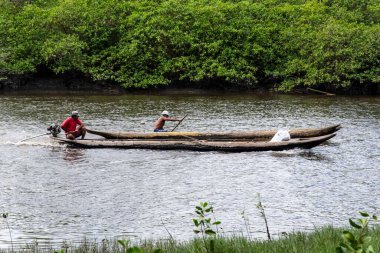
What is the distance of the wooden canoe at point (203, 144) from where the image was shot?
2025 centimetres

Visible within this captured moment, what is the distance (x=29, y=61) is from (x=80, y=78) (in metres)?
3.90

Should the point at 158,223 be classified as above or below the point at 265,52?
below

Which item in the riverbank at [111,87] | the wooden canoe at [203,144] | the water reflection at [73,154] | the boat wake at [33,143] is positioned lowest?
the water reflection at [73,154]

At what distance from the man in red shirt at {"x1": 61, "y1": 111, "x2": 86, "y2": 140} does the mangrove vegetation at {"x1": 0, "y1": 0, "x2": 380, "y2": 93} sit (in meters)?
17.5

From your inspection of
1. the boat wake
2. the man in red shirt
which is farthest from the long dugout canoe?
the boat wake

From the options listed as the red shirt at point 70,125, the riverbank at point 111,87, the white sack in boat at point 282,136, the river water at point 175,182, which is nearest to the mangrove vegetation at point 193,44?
the riverbank at point 111,87

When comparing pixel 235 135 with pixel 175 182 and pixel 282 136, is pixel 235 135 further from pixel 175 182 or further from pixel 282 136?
pixel 175 182

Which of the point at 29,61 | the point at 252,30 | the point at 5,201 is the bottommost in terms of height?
the point at 5,201

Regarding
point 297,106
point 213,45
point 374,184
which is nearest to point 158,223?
point 374,184

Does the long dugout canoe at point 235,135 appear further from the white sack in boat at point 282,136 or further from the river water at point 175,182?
the white sack in boat at point 282,136

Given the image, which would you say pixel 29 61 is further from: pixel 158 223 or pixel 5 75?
pixel 158 223

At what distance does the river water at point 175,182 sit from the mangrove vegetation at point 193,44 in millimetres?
11500

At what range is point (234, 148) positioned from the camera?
67.8 feet

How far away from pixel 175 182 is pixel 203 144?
450 centimetres
